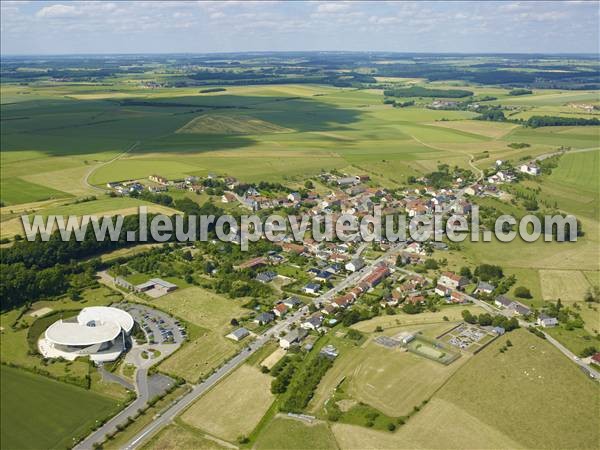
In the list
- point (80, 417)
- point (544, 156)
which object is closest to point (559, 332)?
point (80, 417)

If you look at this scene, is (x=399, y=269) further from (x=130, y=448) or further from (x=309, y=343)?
(x=130, y=448)

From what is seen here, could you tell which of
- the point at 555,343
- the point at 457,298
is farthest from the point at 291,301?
the point at 555,343

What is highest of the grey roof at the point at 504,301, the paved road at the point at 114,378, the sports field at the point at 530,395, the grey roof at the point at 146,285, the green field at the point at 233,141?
the green field at the point at 233,141

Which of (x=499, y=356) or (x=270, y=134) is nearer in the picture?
(x=499, y=356)

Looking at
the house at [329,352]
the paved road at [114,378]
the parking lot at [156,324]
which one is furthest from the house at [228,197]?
the paved road at [114,378]

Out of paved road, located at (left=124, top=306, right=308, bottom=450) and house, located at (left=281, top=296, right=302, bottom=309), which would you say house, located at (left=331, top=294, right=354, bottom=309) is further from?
house, located at (left=281, top=296, right=302, bottom=309)

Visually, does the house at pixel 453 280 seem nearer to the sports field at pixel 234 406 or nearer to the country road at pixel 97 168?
the sports field at pixel 234 406

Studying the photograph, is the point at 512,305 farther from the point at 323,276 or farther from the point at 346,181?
the point at 346,181
